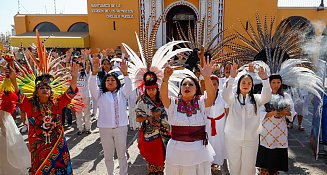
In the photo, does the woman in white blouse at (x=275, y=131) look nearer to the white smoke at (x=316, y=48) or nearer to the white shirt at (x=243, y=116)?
the white shirt at (x=243, y=116)

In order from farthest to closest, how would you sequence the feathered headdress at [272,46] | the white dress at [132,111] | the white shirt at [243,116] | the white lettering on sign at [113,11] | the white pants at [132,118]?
the white lettering on sign at [113,11], the white pants at [132,118], the white dress at [132,111], the feathered headdress at [272,46], the white shirt at [243,116]

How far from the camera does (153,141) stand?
402 cm

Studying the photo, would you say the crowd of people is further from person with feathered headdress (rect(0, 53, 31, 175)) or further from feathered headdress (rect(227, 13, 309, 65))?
feathered headdress (rect(227, 13, 309, 65))

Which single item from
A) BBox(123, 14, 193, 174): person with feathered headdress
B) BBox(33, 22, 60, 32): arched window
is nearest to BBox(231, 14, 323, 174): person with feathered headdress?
Answer: BBox(123, 14, 193, 174): person with feathered headdress

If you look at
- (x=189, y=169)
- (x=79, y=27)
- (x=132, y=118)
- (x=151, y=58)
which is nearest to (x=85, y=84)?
(x=132, y=118)

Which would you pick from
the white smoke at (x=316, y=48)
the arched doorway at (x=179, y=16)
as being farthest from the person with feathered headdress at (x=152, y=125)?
the arched doorway at (x=179, y=16)

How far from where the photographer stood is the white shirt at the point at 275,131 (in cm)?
401

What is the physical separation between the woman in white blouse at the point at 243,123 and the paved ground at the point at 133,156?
1.54 metres

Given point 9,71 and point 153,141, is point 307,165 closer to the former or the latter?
point 153,141

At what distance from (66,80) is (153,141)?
4.96 feet

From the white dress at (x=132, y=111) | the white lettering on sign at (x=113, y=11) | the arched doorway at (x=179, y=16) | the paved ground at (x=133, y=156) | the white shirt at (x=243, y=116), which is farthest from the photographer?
the arched doorway at (x=179, y=16)

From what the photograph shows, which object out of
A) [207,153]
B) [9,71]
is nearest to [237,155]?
[207,153]

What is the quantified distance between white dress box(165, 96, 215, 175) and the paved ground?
1.79 meters

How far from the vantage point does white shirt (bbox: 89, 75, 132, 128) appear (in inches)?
164
